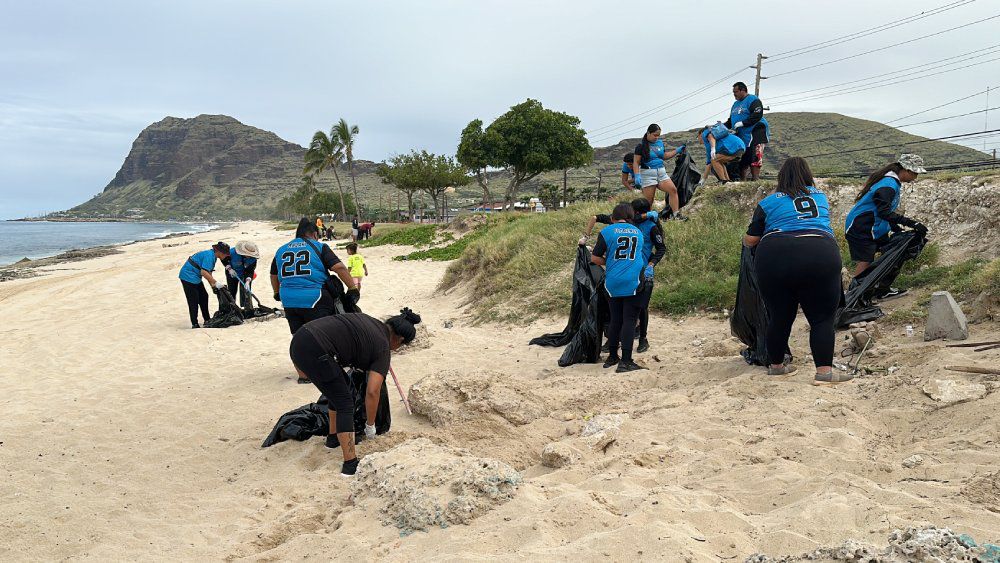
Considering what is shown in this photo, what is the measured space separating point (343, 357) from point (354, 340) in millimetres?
136

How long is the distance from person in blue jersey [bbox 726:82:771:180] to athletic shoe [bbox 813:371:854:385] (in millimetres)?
6054

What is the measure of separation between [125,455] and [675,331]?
5.75m

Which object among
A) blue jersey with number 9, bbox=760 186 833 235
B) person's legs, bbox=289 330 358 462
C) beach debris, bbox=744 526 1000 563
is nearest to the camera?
beach debris, bbox=744 526 1000 563

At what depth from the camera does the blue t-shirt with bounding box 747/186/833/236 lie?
4.16m

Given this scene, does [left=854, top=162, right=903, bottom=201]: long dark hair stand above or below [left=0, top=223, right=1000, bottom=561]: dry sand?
above

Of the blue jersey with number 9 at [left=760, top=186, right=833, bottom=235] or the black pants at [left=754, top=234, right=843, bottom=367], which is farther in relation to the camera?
the blue jersey with number 9 at [left=760, top=186, right=833, bottom=235]

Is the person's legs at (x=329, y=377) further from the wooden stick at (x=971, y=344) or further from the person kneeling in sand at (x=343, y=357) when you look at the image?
the wooden stick at (x=971, y=344)

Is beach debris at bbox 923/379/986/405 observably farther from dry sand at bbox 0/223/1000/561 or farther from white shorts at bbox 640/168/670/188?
white shorts at bbox 640/168/670/188

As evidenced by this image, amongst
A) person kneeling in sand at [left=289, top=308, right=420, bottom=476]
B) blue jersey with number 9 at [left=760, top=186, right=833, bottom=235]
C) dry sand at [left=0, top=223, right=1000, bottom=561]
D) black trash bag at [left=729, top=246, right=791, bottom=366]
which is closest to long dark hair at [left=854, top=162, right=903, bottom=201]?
dry sand at [left=0, top=223, right=1000, bottom=561]

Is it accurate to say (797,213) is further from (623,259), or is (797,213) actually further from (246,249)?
(246,249)

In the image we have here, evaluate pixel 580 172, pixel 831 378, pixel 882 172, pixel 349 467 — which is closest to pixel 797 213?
pixel 831 378

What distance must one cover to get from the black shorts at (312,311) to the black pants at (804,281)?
13.1ft

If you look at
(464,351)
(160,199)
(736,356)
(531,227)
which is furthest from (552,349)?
(160,199)

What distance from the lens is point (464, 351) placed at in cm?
753
